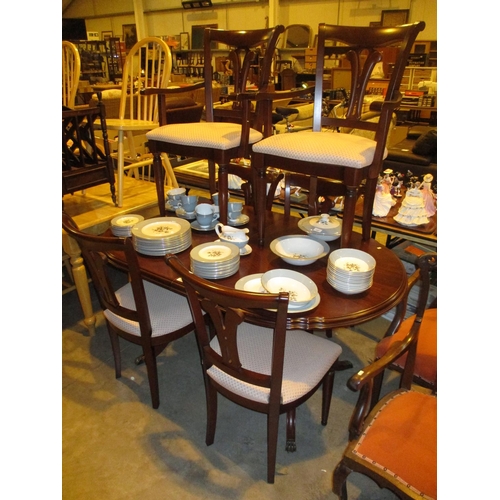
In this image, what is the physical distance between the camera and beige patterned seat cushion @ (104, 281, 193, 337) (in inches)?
65.6

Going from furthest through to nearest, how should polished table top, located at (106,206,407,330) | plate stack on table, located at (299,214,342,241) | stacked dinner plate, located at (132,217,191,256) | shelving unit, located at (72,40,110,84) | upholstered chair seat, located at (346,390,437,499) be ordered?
shelving unit, located at (72,40,110,84) → plate stack on table, located at (299,214,342,241) → stacked dinner plate, located at (132,217,191,256) → polished table top, located at (106,206,407,330) → upholstered chair seat, located at (346,390,437,499)

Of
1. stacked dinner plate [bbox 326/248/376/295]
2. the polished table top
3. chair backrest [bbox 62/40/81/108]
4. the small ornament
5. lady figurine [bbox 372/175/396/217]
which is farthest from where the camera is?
chair backrest [bbox 62/40/81/108]

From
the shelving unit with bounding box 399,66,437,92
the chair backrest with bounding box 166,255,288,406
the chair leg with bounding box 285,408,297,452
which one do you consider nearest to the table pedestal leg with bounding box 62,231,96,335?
the chair backrest with bounding box 166,255,288,406

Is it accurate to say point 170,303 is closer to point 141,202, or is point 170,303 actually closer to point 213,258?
point 213,258

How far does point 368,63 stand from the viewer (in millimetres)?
1893

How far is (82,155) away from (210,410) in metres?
1.54

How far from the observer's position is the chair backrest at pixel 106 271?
1.39m

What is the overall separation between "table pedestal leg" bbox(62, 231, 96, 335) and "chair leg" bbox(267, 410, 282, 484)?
130cm

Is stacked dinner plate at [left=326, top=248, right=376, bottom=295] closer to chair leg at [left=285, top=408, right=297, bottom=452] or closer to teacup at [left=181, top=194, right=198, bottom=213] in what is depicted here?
chair leg at [left=285, top=408, right=297, bottom=452]

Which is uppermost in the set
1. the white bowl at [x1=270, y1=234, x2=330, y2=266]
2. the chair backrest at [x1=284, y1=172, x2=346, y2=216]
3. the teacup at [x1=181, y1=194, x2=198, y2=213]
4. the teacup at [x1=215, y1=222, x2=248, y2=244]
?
the chair backrest at [x1=284, y1=172, x2=346, y2=216]

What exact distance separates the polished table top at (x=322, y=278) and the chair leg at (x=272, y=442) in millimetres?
319

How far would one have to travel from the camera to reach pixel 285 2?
25.5 ft

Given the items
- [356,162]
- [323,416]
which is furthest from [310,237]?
[323,416]

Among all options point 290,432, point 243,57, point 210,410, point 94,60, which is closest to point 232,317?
point 210,410
